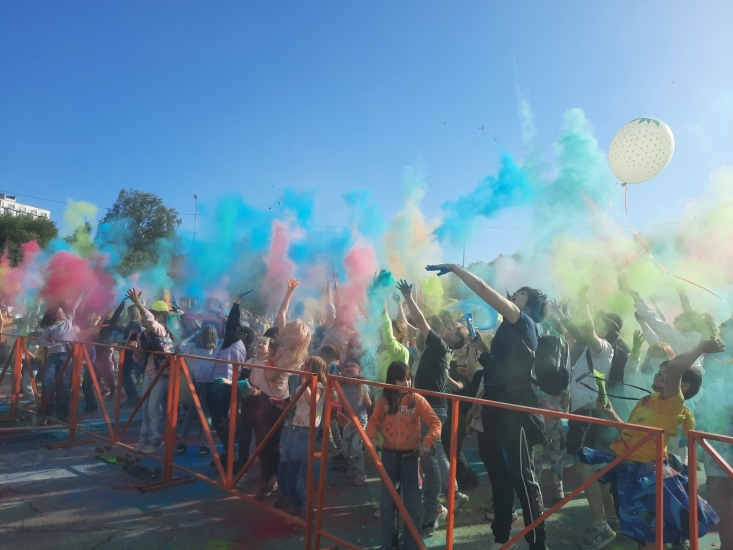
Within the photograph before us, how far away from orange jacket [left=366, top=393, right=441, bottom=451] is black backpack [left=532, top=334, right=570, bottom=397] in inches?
32.5

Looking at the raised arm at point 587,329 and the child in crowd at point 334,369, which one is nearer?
the raised arm at point 587,329

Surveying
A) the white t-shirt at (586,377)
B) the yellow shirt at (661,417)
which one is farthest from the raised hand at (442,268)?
the white t-shirt at (586,377)

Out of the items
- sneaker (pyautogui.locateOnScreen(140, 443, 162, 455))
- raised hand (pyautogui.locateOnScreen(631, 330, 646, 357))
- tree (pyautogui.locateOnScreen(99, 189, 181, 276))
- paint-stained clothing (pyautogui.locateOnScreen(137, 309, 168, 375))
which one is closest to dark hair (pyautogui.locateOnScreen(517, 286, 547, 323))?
raised hand (pyautogui.locateOnScreen(631, 330, 646, 357))

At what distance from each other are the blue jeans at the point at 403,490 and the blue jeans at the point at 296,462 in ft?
2.89

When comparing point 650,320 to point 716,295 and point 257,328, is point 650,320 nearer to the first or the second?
point 716,295

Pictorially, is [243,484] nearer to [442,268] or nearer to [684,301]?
[442,268]

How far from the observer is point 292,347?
192 inches

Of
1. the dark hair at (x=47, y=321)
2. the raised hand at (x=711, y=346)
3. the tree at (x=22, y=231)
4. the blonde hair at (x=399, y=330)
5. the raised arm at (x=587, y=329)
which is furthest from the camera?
the tree at (x=22, y=231)

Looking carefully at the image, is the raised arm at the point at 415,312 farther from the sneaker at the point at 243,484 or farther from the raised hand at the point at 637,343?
the raised hand at the point at 637,343

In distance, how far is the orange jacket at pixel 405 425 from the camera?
3.70 m

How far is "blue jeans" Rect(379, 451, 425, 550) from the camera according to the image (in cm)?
365

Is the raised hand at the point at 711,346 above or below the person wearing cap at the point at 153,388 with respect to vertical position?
above

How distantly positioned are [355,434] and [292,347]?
4.20ft

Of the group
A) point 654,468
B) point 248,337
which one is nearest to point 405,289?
point 654,468
